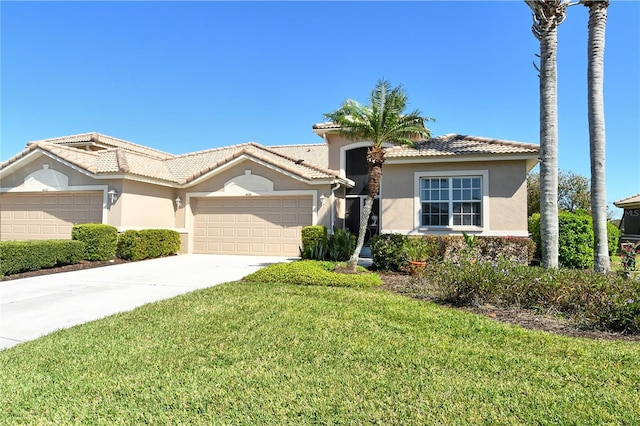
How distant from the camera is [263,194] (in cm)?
1709

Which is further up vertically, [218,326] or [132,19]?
[132,19]

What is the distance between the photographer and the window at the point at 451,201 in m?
13.7

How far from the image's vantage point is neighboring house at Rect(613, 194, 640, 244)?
24.7 m

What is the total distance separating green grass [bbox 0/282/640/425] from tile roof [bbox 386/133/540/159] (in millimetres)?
8594

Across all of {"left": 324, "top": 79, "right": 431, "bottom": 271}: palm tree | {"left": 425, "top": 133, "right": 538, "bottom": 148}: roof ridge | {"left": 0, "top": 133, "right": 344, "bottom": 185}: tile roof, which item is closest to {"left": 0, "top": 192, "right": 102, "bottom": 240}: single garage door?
{"left": 0, "top": 133, "right": 344, "bottom": 185}: tile roof

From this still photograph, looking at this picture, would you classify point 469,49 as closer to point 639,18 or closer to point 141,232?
point 639,18

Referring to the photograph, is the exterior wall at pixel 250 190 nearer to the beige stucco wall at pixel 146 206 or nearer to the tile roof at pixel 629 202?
the beige stucco wall at pixel 146 206

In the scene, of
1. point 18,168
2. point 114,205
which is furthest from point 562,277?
point 18,168

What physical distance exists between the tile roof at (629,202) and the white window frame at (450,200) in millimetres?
17935

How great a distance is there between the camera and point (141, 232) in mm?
15367

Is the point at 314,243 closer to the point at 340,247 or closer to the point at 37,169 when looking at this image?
the point at 340,247

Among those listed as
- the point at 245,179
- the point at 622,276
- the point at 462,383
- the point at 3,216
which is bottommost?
the point at 462,383

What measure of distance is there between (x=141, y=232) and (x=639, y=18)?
19.0 m

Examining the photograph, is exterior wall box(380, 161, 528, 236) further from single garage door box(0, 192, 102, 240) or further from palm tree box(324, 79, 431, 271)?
single garage door box(0, 192, 102, 240)
